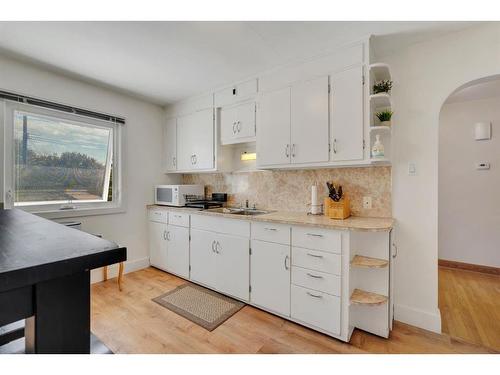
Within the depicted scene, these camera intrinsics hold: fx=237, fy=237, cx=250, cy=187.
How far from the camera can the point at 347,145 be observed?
2.08m

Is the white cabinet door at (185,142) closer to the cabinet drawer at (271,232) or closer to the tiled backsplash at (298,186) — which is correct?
the tiled backsplash at (298,186)

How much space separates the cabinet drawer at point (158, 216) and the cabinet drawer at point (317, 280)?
6.55ft

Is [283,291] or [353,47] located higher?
[353,47]

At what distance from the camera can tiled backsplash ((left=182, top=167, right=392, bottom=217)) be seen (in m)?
2.27

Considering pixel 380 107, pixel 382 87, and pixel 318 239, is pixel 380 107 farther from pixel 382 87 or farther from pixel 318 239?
pixel 318 239

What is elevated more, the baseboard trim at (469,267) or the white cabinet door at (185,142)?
the white cabinet door at (185,142)

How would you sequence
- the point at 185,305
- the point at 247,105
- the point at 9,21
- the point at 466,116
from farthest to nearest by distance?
the point at 466,116, the point at 247,105, the point at 185,305, the point at 9,21

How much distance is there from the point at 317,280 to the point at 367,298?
401 mm

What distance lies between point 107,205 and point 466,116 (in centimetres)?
513

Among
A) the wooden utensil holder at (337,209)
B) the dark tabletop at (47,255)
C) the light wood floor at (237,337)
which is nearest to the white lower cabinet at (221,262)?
the light wood floor at (237,337)

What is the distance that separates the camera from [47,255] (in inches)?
23.5

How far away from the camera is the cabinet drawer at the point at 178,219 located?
9.77 feet

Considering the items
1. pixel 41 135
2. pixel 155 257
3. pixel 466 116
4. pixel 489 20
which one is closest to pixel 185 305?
pixel 155 257

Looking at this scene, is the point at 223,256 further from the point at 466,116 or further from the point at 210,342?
the point at 466,116
